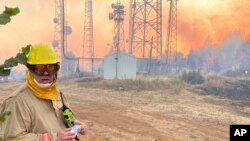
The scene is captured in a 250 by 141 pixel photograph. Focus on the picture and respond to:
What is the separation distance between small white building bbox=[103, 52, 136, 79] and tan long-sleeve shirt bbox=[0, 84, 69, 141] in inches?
1011

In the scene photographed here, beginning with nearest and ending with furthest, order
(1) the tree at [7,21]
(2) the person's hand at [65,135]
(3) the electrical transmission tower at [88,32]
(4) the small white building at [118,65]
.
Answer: (1) the tree at [7,21]
(2) the person's hand at [65,135]
(4) the small white building at [118,65]
(3) the electrical transmission tower at [88,32]

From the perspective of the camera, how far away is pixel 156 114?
15.8 m

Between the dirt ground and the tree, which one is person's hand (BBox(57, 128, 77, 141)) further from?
the dirt ground

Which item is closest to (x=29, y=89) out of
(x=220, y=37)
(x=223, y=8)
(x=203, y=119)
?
(x=203, y=119)

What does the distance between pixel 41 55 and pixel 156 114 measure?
13.0 meters

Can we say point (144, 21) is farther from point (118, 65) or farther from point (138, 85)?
point (138, 85)

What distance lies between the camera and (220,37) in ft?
208

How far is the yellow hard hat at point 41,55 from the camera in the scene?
308 centimetres

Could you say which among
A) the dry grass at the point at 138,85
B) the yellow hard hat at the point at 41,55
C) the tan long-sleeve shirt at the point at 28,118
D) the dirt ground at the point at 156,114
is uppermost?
the yellow hard hat at the point at 41,55

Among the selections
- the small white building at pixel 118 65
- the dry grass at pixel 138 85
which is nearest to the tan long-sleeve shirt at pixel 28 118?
the dry grass at pixel 138 85

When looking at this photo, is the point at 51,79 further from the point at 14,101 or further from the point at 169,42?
the point at 169,42

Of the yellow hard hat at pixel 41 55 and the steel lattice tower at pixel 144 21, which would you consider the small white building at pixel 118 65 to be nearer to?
the steel lattice tower at pixel 144 21

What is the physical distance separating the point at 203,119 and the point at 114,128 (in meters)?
4.27

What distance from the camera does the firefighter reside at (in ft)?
9.68
